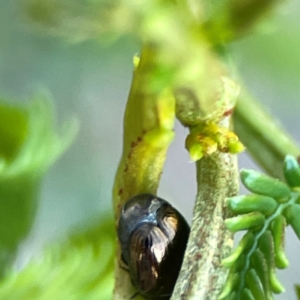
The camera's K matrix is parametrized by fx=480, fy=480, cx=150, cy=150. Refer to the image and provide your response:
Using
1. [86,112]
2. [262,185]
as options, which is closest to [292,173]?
[262,185]

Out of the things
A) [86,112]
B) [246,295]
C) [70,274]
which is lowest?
[246,295]

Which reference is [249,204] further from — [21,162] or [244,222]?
[21,162]

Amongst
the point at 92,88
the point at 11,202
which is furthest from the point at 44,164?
the point at 92,88

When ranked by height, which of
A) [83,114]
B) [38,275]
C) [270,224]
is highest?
[83,114]

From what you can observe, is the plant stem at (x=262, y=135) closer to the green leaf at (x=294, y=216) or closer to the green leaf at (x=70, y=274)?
the green leaf at (x=294, y=216)

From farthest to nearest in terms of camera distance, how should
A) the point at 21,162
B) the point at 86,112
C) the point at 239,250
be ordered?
1. the point at 86,112
2. the point at 21,162
3. the point at 239,250

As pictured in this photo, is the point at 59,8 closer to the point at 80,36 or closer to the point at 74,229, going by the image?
the point at 80,36

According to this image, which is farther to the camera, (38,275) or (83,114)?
(83,114)
